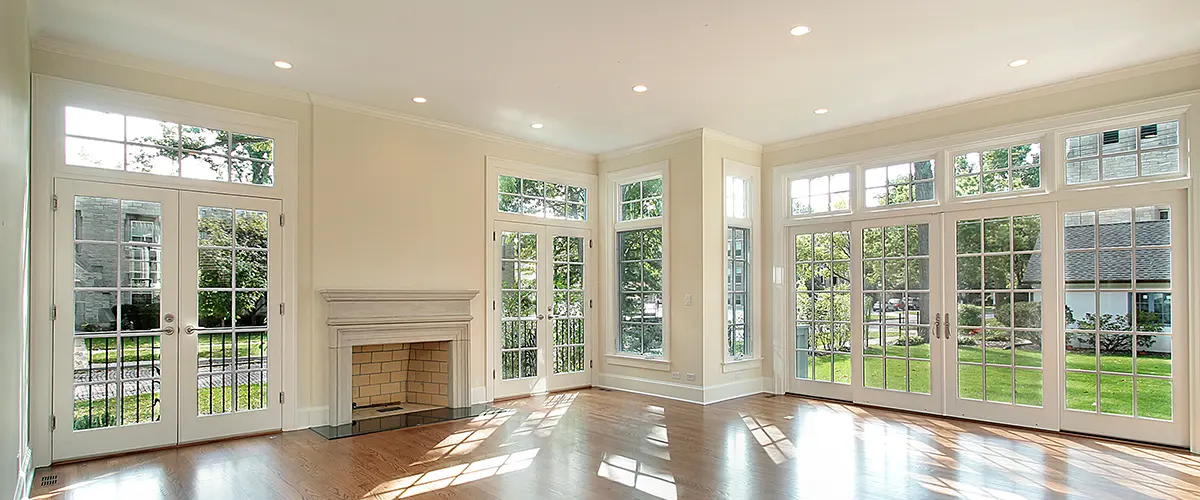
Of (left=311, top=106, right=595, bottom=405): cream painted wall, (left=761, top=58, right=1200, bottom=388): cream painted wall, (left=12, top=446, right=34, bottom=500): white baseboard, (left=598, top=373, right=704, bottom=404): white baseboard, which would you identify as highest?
(left=761, top=58, right=1200, bottom=388): cream painted wall

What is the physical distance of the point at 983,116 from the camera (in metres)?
5.86

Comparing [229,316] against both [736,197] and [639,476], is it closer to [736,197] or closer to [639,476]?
[639,476]

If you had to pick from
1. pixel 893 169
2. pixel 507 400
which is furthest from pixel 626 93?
pixel 507 400

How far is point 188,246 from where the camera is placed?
502cm

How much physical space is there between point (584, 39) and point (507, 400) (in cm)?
400

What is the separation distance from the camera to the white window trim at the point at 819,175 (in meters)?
6.81

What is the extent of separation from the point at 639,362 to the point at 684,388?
0.72 m

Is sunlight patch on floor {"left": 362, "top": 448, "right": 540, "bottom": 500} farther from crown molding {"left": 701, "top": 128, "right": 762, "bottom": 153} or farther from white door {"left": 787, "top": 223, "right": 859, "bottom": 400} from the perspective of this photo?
crown molding {"left": 701, "top": 128, "right": 762, "bottom": 153}

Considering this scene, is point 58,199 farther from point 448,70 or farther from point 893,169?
point 893,169

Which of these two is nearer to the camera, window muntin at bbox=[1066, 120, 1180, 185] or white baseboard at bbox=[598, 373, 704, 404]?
window muntin at bbox=[1066, 120, 1180, 185]

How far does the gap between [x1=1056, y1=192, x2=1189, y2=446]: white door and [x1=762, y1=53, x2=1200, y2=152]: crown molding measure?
933 mm

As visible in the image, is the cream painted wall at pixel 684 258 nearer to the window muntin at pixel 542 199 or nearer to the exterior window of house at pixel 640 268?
the exterior window of house at pixel 640 268

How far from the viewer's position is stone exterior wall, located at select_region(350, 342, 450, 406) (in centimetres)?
633

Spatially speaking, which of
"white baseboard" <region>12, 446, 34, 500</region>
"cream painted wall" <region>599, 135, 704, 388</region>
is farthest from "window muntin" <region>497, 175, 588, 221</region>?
"white baseboard" <region>12, 446, 34, 500</region>
